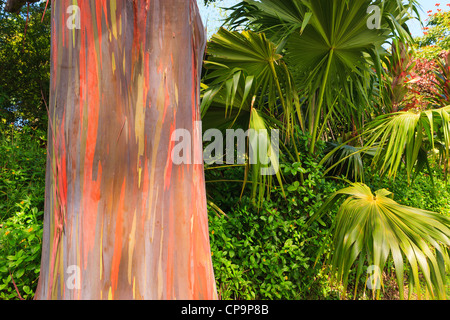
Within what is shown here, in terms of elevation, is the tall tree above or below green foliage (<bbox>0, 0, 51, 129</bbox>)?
below

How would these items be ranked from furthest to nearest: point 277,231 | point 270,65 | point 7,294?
point 277,231, point 270,65, point 7,294

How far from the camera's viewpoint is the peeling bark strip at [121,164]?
1179mm

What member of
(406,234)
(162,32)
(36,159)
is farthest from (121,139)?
(36,159)

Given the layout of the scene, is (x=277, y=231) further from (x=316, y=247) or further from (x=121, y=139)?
(x=121, y=139)

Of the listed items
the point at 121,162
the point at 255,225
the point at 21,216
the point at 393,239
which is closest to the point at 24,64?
the point at 21,216

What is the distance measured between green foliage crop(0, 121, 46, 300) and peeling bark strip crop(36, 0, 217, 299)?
1.92 feet

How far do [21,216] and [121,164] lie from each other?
1.48 metres

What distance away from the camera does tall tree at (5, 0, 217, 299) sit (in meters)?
1.18

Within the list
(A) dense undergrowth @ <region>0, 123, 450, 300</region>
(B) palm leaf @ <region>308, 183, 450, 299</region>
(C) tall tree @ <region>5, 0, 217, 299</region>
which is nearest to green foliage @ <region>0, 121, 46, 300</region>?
(A) dense undergrowth @ <region>0, 123, 450, 300</region>

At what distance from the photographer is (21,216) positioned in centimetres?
217

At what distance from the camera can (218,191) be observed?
2.87m

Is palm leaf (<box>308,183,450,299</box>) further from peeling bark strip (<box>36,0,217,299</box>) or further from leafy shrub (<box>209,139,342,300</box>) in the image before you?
peeling bark strip (<box>36,0,217,299</box>)

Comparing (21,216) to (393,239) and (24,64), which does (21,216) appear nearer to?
(393,239)

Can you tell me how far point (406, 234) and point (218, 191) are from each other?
161 cm
